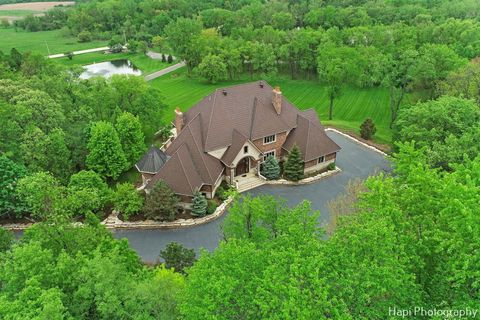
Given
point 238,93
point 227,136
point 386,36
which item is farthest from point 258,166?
point 386,36

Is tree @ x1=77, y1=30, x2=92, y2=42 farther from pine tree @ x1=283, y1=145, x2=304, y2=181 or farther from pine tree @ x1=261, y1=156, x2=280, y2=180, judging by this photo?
pine tree @ x1=283, y1=145, x2=304, y2=181

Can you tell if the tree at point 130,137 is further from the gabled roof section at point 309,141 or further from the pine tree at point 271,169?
the gabled roof section at point 309,141

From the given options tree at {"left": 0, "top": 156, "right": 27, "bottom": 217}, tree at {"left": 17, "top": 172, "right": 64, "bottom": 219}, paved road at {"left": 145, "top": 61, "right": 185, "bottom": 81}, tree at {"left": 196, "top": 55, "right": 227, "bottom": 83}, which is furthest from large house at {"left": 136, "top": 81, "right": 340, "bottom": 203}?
paved road at {"left": 145, "top": 61, "right": 185, "bottom": 81}

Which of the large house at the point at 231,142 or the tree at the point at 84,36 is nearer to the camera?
the large house at the point at 231,142

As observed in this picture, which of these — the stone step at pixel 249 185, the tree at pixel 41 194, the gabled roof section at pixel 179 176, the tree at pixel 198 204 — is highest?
the tree at pixel 41 194

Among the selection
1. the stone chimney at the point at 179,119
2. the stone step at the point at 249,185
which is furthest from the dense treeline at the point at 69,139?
the stone step at the point at 249,185

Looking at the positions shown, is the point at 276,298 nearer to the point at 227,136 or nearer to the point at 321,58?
the point at 227,136
